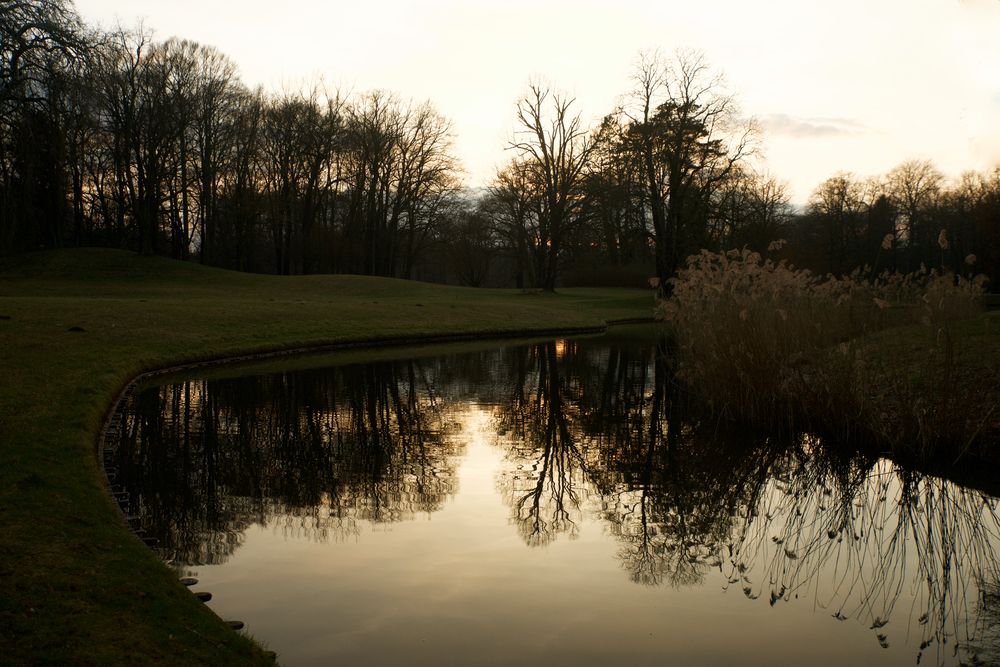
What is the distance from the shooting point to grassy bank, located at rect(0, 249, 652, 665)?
4.09m

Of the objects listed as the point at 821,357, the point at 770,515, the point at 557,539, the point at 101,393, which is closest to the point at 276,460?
the point at 557,539

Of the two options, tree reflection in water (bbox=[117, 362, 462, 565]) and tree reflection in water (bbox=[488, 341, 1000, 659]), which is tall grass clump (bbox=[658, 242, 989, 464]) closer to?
tree reflection in water (bbox=[488, 341, 1000, 659])

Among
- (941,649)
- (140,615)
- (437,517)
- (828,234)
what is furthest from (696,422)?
(828,234)

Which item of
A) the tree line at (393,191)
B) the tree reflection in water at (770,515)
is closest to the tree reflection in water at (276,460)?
the tree reflection in water at (770,515)

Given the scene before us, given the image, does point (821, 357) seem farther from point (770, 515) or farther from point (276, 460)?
point (276, 460)

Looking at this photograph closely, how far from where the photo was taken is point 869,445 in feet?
32.0

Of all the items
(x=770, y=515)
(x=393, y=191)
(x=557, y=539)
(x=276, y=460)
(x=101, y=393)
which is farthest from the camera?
(x=393, y=191)

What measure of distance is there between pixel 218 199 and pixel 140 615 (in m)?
47.6

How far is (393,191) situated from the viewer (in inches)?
2313

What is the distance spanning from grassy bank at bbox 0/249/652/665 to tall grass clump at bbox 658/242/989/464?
790 cm

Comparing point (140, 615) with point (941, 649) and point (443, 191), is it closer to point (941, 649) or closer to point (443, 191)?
point (941, 649)

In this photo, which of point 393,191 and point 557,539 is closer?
point 557,539

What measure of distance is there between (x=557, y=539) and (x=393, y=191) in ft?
178

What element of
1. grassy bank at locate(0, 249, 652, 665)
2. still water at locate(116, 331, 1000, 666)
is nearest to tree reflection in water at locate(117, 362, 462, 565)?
still water at locate(116, 331, 1000, 666)
